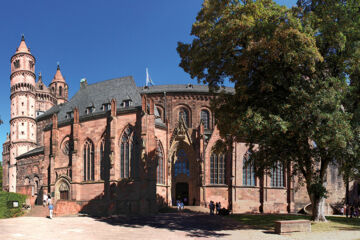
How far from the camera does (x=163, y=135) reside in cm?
3878

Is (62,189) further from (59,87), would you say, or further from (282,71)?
(59,87)

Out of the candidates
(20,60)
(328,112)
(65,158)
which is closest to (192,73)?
(328,112)

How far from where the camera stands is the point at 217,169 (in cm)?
3900

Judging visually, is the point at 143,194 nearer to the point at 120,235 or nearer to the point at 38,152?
the point at 120,235

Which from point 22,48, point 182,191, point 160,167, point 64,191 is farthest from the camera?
point 22,48

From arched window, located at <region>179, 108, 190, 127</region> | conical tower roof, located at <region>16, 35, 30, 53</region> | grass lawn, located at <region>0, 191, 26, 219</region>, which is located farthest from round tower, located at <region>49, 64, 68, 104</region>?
grass lawn, located at <region>0, 191, 26, 219</region>

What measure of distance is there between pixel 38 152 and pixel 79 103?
11653 mm

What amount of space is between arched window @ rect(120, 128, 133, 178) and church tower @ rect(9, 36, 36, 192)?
32.3 metres

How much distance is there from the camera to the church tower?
199 feet

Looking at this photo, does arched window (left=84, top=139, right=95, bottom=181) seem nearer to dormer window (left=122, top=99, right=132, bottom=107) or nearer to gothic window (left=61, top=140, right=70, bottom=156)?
gothic window (left=61, top=140, right=70, bottom=156)

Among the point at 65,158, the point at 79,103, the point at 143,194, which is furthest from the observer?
the point at 79,103

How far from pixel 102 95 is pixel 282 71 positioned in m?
28.5

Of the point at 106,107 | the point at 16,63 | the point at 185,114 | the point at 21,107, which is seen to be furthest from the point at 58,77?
the point at 106,107

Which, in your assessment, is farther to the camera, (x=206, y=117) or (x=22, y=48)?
(x=22, y=48)
